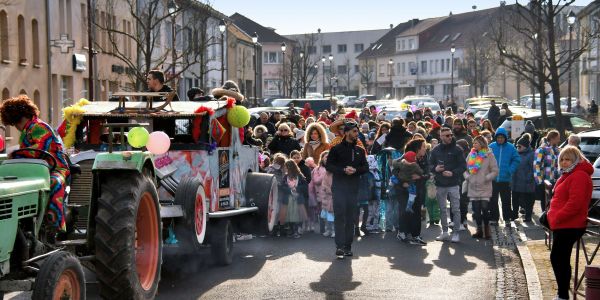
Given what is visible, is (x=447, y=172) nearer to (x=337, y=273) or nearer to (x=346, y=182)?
(x=346, y=182)

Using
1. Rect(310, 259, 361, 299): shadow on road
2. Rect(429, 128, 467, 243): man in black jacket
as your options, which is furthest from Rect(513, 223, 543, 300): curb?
Rect(310, 259, 361, 299): shadow on road

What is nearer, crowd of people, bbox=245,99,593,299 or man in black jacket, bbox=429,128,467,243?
crowd of people, bbox=245,99,593,299

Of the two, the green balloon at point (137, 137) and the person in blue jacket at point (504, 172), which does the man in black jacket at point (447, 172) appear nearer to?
the person in blue jacket at point (504, 172)

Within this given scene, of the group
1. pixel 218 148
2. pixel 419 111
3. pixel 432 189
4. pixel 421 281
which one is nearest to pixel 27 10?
pixel 419 111

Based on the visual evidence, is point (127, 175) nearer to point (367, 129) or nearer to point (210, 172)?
point (210, 172)

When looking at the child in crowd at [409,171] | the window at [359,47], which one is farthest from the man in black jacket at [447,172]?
the window at [359,47]

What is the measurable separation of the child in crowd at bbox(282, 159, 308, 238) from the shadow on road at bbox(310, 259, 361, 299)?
3292 mm

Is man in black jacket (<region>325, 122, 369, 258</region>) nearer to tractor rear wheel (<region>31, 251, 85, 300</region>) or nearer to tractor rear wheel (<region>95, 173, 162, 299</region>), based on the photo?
tractor rear wheel (<region>95, 173, 162, 299</region>)

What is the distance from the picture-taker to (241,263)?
1338cm

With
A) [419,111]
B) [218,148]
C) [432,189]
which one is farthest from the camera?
[419,111]

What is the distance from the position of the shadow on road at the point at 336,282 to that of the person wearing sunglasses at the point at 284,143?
569 cm

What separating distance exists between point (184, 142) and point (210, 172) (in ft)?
1.58

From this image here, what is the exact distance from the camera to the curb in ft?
36.2

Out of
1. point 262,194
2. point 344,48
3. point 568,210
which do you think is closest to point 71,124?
point 262,194
